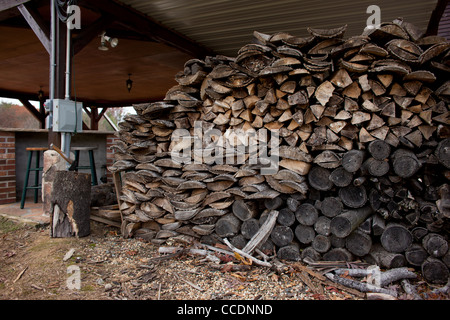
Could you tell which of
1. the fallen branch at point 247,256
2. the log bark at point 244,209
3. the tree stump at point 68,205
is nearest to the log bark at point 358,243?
the fallen branch at point 247,256

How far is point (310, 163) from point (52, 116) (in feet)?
9.97

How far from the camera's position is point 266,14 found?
174 inches

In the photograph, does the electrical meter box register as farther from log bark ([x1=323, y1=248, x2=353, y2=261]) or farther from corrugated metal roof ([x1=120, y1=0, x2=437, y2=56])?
log bark ([x1=323, y1=248, x2=353, y2=261])

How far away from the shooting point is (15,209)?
15.1ft

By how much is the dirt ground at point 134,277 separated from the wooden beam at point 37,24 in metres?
2.39

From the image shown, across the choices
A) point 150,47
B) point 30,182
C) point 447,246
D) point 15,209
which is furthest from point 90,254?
point 150,47

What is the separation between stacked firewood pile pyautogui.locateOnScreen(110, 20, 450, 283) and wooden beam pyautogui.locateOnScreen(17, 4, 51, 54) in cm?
200

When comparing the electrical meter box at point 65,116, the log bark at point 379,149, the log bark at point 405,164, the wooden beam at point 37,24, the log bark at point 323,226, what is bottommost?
the log bark at point 323,226

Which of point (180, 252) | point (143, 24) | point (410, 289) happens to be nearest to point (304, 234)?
point (410, 289)

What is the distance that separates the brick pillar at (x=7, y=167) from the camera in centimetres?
497

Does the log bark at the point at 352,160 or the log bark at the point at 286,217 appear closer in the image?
the log bark at the point at 352,160

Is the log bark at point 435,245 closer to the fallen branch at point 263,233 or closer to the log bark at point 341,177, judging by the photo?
the log bark at point 341,177

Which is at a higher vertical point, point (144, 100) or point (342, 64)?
point (144, 100)

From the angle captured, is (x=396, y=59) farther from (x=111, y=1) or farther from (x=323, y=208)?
(x=111, y=1)
